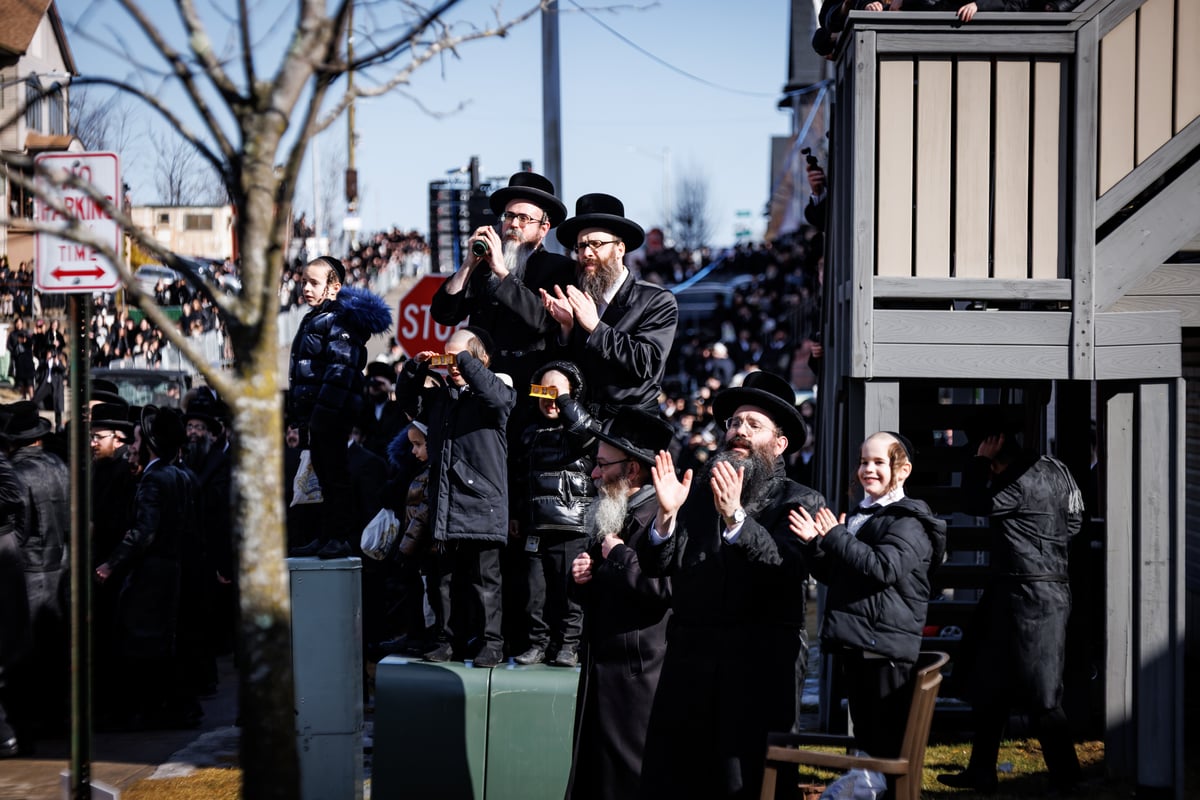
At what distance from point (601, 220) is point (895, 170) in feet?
6.03

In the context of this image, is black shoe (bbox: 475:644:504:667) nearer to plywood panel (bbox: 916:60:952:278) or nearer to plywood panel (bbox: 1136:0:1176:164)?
plywood panel (bbox: 916:60:952:278)

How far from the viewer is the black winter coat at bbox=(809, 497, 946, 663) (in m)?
6.12

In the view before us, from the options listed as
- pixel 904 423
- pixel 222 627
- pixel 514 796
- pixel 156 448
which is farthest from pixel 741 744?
pixel 222 627

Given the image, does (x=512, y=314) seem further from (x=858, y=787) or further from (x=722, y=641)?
(x=858, y=787)

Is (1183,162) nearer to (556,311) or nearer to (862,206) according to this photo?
(862,206)

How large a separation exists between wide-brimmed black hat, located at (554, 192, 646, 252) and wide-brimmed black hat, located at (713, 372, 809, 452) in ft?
3.40

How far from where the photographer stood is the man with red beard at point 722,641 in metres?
5.58

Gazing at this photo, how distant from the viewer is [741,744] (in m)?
5.59

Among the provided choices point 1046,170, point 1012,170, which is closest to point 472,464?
point 1012,170

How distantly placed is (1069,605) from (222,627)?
8254mm

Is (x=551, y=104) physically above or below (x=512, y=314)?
above

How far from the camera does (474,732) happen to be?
6.81 m

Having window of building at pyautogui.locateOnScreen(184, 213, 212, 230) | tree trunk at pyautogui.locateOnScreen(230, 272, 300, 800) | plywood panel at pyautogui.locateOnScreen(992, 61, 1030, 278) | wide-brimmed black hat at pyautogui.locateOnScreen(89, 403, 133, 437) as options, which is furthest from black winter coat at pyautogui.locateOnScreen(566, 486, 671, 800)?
window of building at pyautogui.locateOnScreen(184, 213, 212, 230)

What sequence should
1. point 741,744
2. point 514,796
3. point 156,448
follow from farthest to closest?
point 156,448, point 514,796, point 741,744
